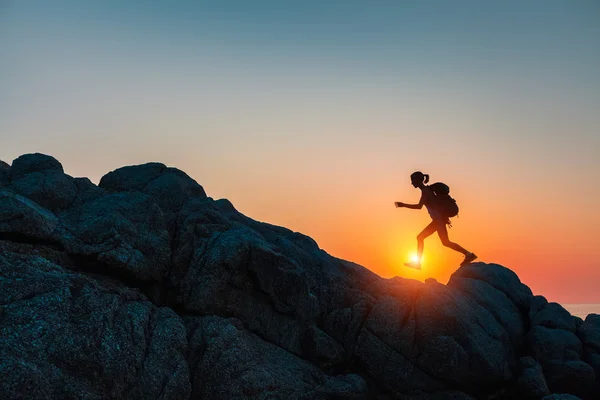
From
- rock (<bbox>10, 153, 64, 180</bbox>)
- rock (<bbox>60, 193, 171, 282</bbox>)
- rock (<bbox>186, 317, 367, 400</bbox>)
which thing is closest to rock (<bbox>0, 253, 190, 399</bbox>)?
rock (<bbox>186, 317, 367, 400</bbox>)

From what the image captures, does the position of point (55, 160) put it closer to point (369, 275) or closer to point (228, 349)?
point (228, 349)

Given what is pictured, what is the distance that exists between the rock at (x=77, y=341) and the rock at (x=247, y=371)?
1.06 m

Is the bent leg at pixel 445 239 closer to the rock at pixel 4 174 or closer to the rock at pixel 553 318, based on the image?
the rock at pixel 553 318

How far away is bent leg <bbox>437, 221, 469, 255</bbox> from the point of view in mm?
33938

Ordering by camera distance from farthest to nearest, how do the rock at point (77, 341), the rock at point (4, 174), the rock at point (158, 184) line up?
the rock at point (158, 184) < the rock at point (4, 174) < the rock at point (77, 341)

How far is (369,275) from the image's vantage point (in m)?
31.2

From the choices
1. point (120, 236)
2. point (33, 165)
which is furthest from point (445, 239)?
point (33, 165)

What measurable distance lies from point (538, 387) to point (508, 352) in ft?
9.64

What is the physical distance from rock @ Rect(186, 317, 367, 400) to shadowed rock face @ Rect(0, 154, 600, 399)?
68mm

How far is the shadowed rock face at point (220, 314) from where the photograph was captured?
17578mm

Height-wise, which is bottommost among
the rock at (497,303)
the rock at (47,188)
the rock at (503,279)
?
the rock at (47,188)

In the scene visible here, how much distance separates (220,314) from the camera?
24.6 metres

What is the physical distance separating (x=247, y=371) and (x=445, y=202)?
19007mm

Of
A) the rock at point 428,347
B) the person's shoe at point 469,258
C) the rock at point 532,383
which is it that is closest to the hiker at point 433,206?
the person's shoe at point 469,258
